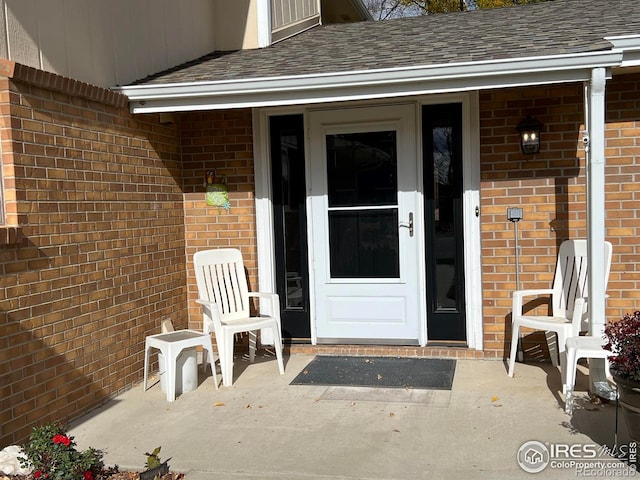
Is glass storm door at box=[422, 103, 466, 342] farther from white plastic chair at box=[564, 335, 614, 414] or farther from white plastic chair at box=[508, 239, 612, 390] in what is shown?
white plastic chair at box=[564, 335, 614, 414]

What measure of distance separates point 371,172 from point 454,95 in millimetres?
995

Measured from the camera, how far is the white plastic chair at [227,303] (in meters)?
4.84

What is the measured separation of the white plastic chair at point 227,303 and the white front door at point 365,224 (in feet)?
2.31

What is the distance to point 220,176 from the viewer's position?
231 inches

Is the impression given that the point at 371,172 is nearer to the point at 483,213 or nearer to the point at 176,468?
the point at 483,213

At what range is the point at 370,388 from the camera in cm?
469

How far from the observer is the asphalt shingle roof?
178 inches

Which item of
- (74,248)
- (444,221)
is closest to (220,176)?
(74,248)

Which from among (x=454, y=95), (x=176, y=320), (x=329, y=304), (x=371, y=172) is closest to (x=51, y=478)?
(x=176, y=320)

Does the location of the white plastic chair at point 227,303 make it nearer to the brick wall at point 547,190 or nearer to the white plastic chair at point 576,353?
the brick wall at point 547,190

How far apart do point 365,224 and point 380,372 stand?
1.38m

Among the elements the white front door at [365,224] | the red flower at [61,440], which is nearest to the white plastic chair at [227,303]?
the white front door at [365,224]

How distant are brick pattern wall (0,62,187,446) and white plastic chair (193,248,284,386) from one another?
475 mm

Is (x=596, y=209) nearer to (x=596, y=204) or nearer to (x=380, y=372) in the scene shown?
(x=596, y=204)
